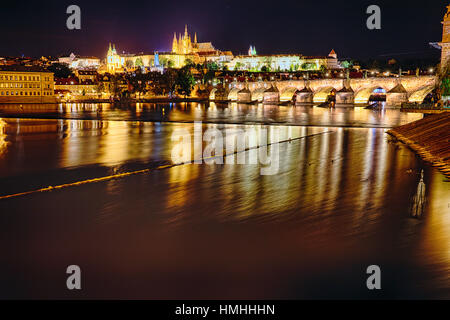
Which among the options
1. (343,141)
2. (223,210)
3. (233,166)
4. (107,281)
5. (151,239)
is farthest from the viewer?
(343,141)

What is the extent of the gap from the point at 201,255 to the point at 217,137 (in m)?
17.0

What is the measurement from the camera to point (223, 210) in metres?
9.31

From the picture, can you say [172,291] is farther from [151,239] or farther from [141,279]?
[151,239]

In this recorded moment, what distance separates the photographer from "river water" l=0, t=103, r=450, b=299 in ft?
19.9

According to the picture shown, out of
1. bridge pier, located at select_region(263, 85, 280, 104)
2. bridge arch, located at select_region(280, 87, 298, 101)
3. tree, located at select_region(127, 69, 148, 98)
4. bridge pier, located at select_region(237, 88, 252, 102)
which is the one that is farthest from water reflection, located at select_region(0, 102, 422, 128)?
tree, located at select_region(127, 69, 148, 98)

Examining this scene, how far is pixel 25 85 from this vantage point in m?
66.6

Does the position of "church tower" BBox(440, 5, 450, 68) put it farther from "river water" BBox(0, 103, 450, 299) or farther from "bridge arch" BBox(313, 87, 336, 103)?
"bridge arch" BBox(313, 87, 336, 103)

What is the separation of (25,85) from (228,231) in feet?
218

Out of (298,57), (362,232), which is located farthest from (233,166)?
(298,57)

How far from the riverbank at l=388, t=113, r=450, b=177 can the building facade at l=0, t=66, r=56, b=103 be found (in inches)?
2234

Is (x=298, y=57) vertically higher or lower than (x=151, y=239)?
higher

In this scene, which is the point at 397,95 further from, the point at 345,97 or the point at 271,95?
the point at 271,95

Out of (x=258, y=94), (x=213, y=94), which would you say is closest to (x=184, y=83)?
(x=213, y=94)

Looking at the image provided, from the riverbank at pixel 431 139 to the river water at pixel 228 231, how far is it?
90cm
